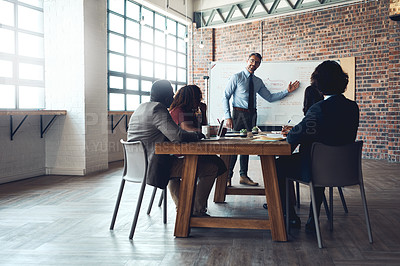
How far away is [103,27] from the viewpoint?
6023 mm

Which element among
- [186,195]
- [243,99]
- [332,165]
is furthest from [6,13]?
[332,165]

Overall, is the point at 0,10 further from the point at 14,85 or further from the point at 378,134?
the point at 378,134

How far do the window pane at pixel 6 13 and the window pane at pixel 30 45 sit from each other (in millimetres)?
237

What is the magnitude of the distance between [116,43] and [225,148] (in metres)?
5.63

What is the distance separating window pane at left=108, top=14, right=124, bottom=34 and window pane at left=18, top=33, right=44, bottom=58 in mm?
1883

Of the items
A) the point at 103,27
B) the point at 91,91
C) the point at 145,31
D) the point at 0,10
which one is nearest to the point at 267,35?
the point at 145,31

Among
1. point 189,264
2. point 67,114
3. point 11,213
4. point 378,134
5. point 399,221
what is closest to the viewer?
point 189,264

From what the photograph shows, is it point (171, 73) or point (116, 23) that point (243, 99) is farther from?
point (171, 73)

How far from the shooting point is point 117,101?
7555 millimetres

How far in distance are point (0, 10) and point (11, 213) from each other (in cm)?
298

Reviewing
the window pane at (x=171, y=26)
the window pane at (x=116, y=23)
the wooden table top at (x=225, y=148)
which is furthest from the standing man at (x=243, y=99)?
the window pane at (x=171, y=26)

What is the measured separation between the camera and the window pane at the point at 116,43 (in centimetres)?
730

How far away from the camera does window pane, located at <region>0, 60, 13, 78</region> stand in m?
4.96

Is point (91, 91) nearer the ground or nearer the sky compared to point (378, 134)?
nearer the sky
